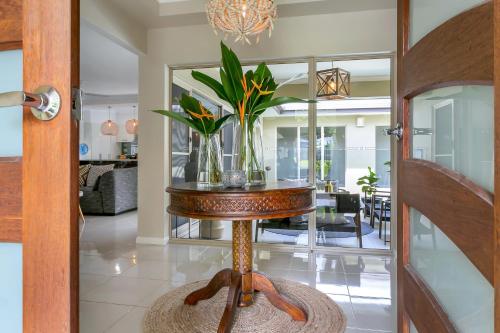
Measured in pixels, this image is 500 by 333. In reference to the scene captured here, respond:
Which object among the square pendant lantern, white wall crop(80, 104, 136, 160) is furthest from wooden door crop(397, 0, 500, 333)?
white wall crop(80, 104, 136, 160)

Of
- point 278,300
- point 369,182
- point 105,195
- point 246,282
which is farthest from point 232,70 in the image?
point 105,195

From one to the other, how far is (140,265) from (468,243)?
274cm

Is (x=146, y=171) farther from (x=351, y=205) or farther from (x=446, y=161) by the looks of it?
(x=446, y=161)

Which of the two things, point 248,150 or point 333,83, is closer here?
point 248,150

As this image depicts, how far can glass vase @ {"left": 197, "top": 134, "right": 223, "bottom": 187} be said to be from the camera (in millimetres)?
1813

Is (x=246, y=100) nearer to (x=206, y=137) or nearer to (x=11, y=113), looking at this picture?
(x=206, y=137)

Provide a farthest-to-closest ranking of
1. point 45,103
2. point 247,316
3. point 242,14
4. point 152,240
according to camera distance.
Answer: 1. point 152,240
2. point 242,14
3. point 247,316
4. point 45,103

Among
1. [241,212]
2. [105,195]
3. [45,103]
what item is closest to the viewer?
[45,103]

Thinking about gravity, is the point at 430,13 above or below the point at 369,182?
above

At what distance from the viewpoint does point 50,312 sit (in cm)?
53

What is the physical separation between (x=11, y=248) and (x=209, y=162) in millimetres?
1295

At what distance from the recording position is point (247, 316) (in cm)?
178

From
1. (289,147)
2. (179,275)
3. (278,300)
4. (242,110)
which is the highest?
(242,110)

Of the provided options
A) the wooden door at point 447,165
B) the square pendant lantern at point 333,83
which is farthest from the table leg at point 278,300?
the square pendant lantern at point 333,83
